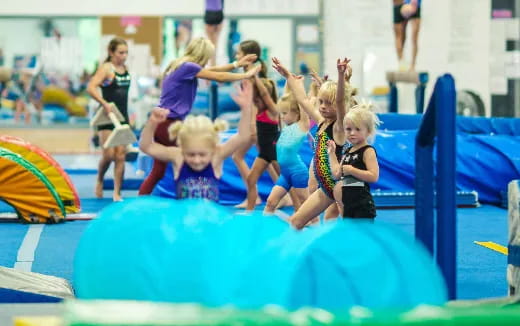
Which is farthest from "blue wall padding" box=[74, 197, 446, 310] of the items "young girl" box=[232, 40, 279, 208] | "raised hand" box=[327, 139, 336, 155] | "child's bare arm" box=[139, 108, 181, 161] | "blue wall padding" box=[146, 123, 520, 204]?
"blue wall padding" box=[146, 123, 520, 204]

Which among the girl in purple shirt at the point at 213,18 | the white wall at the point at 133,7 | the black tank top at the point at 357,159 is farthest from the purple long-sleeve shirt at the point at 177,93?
the white wall at the point at 133,7

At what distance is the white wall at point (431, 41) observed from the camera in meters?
15.0

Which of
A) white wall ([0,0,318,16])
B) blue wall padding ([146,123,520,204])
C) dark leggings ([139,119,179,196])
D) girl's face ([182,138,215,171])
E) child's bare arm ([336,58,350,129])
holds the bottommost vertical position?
blue wall padding ([146,123,520,204])

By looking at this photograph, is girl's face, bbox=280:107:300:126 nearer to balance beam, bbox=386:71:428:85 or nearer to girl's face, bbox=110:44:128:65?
girl's face, bbox=110:44:128:65

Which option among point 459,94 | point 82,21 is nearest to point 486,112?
point 459,94

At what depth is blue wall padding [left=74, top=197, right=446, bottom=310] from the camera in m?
2.65

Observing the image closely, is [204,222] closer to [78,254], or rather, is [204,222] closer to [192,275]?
[192,275]

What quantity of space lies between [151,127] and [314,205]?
158 centimetres

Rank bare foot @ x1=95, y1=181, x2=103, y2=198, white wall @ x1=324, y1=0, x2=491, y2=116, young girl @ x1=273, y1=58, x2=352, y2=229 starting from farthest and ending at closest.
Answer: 1. white wall @ x1=324, y1=0, x2=491, y2=116
2. bare foot @ x1=95, y1=181, x2=103, y2=198
3. young girl @ x1=273, y1=58, x2=352, y2=229

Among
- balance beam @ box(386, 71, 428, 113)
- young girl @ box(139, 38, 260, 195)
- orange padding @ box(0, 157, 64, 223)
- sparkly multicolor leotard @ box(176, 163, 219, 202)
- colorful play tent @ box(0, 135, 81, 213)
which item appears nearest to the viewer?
sparkly multicolor leotard @ box(176, 163, 219, 202)

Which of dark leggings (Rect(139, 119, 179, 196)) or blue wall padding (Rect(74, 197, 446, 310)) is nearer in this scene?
blue wall padding (Rect(74, 197, 446, 310))

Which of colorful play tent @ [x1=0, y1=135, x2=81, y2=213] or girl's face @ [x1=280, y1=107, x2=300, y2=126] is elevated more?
girl's face @ [x1=280, y1=107, x2=300, y2=126]

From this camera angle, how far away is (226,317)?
2316mm

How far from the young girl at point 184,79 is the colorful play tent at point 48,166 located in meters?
1.38
